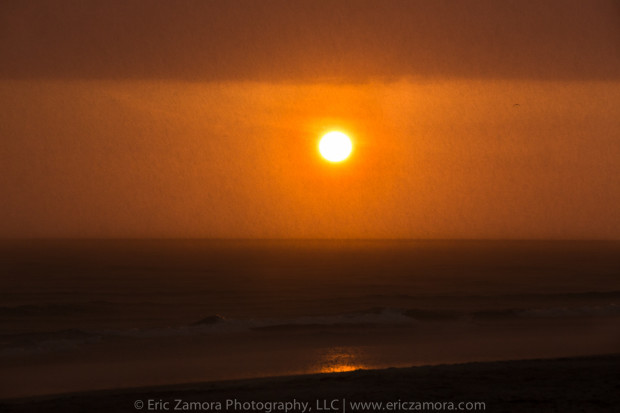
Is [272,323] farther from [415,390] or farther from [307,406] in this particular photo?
[307,406]

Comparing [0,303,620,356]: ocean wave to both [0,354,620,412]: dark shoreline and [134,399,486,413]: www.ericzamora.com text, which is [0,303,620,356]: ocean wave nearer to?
[0,354,620,412]: dark shoreline

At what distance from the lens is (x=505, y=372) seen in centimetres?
1006

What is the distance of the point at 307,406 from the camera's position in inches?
321

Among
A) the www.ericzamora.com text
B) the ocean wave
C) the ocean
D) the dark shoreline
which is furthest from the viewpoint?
the ocean wave

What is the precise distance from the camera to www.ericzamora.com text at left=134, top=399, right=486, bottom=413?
794 cm

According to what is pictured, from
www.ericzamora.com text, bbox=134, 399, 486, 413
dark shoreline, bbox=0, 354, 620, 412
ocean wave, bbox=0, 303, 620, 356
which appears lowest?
www.ericzamora.com text, bbox=134, 399, 486, 413

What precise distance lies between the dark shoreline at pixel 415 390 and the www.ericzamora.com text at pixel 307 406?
85 millimetres

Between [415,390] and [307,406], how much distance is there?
5.83 feet

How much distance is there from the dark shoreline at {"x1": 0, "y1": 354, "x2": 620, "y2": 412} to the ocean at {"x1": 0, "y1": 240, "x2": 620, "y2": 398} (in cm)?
123

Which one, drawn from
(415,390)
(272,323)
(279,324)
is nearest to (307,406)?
(415,390)

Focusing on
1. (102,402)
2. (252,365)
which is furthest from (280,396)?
(252,365)

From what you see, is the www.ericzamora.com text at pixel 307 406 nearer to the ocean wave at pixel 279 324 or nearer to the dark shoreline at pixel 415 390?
the dark shoreline at pixel 415 390

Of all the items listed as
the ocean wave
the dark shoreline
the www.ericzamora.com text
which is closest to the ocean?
the ocean wave

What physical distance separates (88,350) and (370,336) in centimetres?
738
